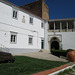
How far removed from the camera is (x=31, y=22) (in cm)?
2119

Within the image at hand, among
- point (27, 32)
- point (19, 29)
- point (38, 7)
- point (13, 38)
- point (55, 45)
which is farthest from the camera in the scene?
point (38, 7)

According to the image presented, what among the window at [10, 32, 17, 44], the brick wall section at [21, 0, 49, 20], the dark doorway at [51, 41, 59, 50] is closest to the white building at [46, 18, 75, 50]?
the dark doorway at [51, 41, 59, 50]

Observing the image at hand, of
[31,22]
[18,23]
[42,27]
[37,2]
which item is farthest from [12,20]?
[37,2]

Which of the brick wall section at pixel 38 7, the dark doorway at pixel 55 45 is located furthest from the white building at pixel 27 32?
the brick wall section at pixel 38 7

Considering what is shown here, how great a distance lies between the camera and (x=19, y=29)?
1792 cm

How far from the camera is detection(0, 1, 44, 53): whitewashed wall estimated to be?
15289 mm

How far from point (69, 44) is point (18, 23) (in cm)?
1230

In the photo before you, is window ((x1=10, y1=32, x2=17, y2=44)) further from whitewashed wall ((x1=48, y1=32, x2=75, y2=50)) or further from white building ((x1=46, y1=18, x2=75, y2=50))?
whitewashed wall ((x1=48, y1=32, x2=75, y2=50))

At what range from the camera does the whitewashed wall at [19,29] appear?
15289 mm

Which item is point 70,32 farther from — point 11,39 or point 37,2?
point 37,2

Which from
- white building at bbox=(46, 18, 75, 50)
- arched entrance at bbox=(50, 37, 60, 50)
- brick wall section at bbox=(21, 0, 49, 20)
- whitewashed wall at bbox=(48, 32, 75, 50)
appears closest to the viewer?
whitewashed wall at bbox=(48, 32, 75, 50)

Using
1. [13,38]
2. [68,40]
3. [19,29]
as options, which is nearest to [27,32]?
[19,29]

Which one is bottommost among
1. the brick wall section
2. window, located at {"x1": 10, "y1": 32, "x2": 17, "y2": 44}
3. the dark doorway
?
the dark doorway

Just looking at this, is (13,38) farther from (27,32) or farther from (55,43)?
(55,43)
